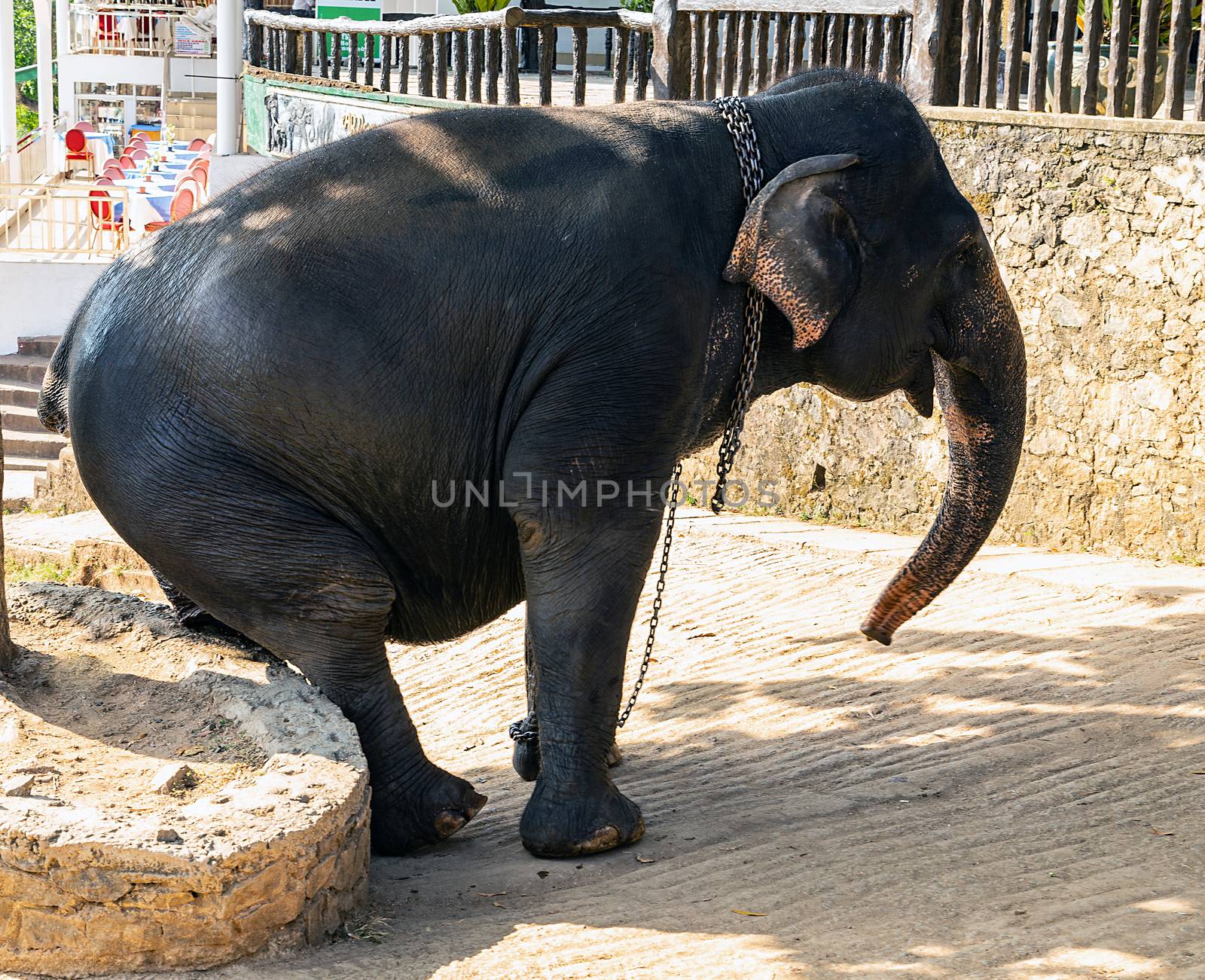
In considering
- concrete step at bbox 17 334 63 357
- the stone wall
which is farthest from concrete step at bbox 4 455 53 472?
the stone wall

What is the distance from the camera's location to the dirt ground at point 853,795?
3.59 m

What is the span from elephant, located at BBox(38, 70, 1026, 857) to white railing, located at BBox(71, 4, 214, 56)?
27.7 meters

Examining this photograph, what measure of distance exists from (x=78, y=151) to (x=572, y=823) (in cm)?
2497

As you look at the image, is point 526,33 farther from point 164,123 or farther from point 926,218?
point 926,218

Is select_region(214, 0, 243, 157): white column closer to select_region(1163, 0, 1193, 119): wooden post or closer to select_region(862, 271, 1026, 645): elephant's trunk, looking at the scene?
select_region(1163, 0, 1193, 119): wooden post

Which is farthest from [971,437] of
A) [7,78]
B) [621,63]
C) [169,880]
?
[7,78]

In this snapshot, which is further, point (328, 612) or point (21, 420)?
point (21, 420)

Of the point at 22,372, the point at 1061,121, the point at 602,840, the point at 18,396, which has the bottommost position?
the point at 18,396

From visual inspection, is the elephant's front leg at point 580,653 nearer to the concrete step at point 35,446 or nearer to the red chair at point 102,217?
the concrete step at point 35,446

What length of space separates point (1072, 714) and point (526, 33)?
19649mm

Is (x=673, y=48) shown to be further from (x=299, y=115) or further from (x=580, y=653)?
(x=580, y=653)

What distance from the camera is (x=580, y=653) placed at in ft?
13.6

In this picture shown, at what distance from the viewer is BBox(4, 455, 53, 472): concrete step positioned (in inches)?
591

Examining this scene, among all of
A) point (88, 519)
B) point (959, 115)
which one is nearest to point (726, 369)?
point (959, 115)
